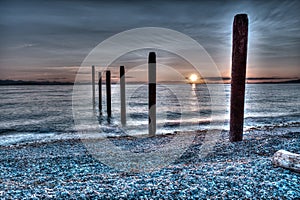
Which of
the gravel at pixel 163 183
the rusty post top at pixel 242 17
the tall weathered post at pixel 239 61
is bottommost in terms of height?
the gravel at pixel 163 183

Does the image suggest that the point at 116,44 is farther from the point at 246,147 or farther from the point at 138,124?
the point at 246,147

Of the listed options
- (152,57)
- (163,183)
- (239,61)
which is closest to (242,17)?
(239,61)

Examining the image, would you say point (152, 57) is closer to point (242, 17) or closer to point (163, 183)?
point (242, 17)

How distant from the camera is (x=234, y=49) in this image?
670 cm

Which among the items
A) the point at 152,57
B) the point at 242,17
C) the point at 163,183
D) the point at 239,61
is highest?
the point at 242,17

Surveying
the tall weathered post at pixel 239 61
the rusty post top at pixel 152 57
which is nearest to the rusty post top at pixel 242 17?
the tall weathered post at pixel 239 61

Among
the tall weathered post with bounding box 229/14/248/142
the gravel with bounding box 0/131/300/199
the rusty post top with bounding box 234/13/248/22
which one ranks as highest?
the rusty post top with bounding box 234/13/248/22

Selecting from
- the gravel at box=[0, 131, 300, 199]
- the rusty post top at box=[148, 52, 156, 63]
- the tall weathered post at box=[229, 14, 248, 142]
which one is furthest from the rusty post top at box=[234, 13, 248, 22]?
the rusty post top at box=[148, 52, 156, 63]

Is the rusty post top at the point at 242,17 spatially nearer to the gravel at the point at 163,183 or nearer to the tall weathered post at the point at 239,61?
the tall weathered post at the point at 239,61

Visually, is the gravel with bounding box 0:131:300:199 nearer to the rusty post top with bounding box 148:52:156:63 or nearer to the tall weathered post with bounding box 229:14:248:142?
the tall weathered post with bounding box 229:14:248:142

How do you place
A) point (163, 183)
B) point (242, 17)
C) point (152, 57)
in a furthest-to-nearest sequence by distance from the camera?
point (152, 57)
point (242, 17)
point (163, 183)

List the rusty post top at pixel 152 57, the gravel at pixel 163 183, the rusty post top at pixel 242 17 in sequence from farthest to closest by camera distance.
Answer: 1. the rusty post top at pixel 152 57
2. the rusty post top at pixel 242 17
3. the gravel at pixel 163 183

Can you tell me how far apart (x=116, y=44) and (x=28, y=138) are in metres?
7.58

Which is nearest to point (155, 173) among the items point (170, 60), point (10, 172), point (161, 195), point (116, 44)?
point (161, 195)
